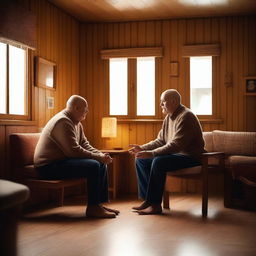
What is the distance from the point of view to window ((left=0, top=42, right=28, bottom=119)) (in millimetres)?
4391

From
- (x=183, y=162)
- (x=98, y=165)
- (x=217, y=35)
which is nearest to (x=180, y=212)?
(x=183, y=162)

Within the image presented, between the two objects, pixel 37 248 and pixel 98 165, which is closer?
pixel 37 248

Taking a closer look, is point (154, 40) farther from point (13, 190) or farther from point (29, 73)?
point (13, 190)

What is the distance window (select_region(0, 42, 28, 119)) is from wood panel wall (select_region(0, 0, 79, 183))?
12cm

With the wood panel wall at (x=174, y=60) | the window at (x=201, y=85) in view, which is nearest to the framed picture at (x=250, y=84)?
the wood panel wall at (x=174, y=60)

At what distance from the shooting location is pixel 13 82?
4582mm

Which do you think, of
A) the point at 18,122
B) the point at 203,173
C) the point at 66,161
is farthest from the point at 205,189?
the point at 18,122

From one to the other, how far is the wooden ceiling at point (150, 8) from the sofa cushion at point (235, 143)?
1.65m

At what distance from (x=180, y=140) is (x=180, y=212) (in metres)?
0.78

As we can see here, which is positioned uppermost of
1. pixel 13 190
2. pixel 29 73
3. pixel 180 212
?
pixel 29 73

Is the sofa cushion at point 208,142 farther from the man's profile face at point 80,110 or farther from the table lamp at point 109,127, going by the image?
the man's profile face at point 80,110

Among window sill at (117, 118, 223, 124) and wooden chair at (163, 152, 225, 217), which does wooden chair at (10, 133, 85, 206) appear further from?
window sill at (117, 118, 223, 124)

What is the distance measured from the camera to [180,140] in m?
4.29

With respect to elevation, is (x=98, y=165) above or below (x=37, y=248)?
above
